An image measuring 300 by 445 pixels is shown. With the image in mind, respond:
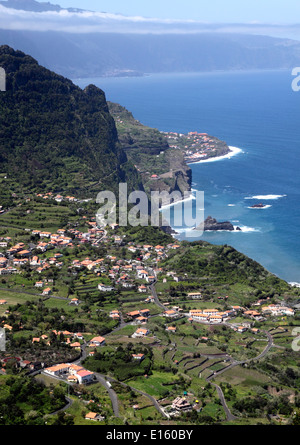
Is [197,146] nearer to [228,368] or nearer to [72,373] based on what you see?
[228,368]

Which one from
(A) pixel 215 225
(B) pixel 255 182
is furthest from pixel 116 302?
(B) pixel 255 182

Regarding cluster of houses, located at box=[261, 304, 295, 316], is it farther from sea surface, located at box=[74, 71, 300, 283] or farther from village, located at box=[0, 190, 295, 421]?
sea surface, located at box=[74, 71, 300, 283]

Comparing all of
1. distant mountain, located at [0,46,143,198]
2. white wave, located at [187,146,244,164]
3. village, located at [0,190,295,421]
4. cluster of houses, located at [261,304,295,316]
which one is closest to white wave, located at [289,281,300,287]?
village, located at [0,190,295,421]

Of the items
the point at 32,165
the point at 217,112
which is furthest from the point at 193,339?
the point at 217,112

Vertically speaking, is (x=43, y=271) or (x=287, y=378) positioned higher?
(x=43, y=271)

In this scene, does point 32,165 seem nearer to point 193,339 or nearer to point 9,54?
point 9,54

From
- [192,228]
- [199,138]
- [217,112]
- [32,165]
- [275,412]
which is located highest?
[217,112]

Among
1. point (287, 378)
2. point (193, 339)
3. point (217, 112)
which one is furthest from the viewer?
point (217, 112)
